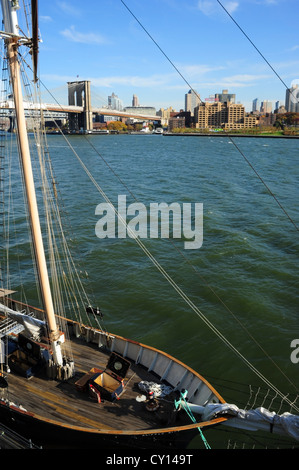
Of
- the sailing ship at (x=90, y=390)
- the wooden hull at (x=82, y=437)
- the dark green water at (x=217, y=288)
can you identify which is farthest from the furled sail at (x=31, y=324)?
the dark green water at (x=217, y=288)

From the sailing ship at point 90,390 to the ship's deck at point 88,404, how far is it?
0.03 m

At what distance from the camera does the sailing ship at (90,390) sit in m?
10.3

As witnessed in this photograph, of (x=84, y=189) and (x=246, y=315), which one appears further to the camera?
(x=84, y=189)

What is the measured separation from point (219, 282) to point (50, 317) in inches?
563

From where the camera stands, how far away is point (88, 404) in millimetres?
11641

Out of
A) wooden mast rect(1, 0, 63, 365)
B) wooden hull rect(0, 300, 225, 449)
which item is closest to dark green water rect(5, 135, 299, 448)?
wooden hull rect(0, 300, 225, 449)

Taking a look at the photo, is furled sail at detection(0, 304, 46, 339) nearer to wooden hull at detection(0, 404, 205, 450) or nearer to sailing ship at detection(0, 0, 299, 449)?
sailing ship at detection(0, 0, 299, 449)

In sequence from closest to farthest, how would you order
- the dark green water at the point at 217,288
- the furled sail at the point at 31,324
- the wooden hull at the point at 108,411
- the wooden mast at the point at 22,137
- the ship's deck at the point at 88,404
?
1. the wooden hull at the point at 108,411
2. the ship's deck at the point at 88,404
3. the wooden mast at the point at 22,137
4. the furled sail at the point at 31,324
5. the dark green water at the point at 217,288

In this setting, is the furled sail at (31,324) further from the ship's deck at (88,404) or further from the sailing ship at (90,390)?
the ship's deck at (88,404)

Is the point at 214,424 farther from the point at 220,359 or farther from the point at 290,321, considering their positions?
the point at 290,321

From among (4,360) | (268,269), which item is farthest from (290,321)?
(4,360)

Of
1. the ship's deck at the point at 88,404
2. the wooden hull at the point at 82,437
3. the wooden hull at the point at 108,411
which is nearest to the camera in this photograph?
→ the wooden hull at the point at 82,437

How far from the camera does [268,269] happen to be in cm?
2641

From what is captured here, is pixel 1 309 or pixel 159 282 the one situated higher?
pixel 1 309
